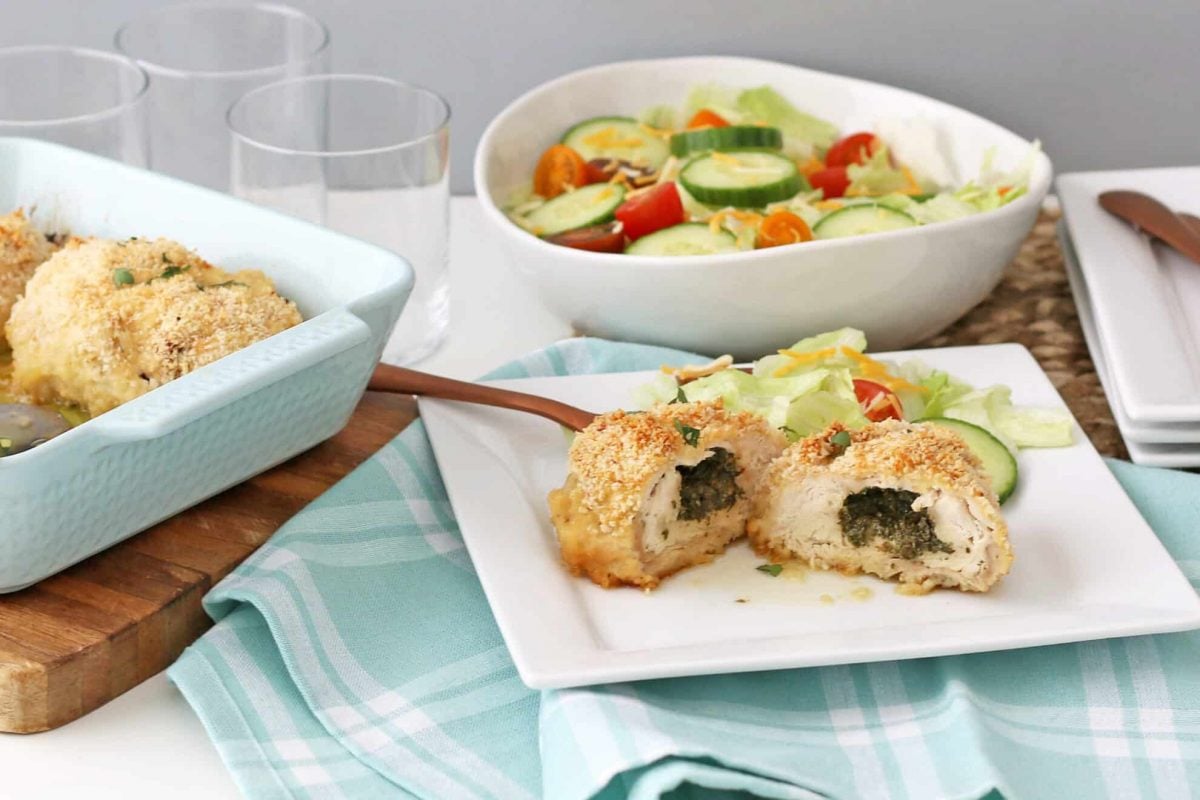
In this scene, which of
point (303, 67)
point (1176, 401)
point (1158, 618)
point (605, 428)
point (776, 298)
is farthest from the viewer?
point (303, 67)

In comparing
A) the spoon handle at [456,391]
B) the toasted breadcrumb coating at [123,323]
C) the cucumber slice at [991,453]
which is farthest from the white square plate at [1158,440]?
the toasted breadcrumb coating at [123,323]

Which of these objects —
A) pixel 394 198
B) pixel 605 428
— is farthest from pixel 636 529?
pixel 394 198

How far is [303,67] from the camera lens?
94.5 inches

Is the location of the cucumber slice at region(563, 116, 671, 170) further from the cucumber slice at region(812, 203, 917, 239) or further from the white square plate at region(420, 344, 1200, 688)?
the white square plate at region(420, 344, 1200, 688)

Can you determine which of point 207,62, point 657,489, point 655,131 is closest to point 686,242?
point 655,131

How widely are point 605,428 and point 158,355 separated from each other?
49 cm

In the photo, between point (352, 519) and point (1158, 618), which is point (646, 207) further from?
point (1158, 618)

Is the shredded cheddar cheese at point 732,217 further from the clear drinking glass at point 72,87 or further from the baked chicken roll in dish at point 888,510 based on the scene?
the clear drinking glass at point 72,87

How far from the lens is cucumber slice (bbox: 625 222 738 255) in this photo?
215 centimetres

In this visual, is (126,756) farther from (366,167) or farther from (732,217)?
(732,217)

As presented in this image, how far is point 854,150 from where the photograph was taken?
247 cm

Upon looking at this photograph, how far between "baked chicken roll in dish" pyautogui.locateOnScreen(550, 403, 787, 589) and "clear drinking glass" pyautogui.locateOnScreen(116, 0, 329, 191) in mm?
965

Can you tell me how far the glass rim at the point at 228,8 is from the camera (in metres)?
2.35

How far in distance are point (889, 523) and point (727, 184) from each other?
0.80m
